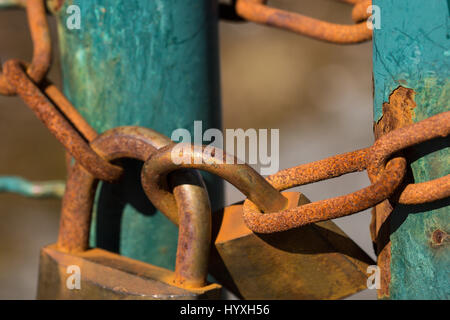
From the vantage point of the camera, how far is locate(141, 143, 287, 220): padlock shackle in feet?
2.19

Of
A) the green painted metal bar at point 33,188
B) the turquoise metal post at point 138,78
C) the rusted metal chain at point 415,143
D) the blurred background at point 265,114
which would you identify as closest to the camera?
the rusted metal chain at point 415,143

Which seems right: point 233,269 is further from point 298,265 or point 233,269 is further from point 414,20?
point 414,20

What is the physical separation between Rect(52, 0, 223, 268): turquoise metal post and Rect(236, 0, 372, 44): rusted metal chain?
0.12 m

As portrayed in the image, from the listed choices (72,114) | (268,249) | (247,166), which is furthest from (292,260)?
(72,114)

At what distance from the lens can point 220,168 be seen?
0.67m

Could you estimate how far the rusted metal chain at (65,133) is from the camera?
30.2 inches

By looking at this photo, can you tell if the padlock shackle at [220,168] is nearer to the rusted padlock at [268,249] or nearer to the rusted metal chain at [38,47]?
the rusted padlock at [268,249]

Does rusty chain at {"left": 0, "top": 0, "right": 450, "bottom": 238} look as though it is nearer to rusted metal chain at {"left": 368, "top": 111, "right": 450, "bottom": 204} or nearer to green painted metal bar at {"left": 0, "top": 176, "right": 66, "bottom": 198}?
rusted metal chain at {"left": 368, "top": 111, "right": 450, "bottom": 204}

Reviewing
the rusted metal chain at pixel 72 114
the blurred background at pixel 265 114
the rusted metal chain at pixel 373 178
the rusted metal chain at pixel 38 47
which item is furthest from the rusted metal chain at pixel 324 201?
the blurred background at pixel 265 114

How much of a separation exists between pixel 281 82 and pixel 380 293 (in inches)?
127

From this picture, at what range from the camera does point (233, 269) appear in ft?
2.49

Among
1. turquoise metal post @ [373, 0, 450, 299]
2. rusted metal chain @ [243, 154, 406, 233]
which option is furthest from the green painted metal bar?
turquoise metal post @ [373, 0, 450, 299]

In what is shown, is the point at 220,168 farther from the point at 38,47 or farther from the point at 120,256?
the point at 38,47
